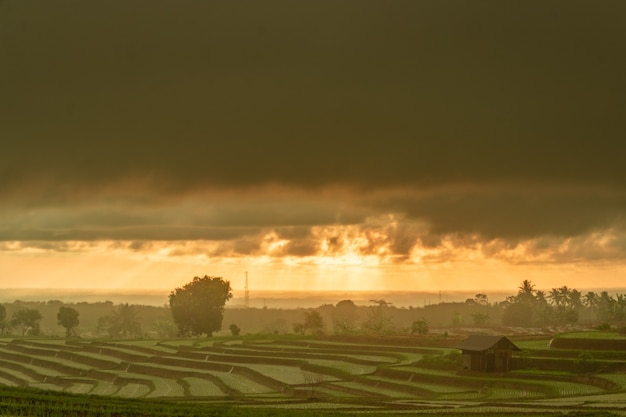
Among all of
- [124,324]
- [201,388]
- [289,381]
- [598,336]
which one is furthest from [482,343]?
[124,324]

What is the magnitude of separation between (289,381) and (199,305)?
228 feet

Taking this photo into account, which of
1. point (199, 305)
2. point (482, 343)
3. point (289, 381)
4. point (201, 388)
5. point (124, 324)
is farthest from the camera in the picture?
point (124, 324)

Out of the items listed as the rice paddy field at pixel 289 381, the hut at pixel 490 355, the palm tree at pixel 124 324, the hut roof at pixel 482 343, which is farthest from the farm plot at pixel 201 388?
the palm tree at pixel 124 324

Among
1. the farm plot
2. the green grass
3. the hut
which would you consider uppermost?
the green grass

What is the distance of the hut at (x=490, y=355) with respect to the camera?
6012 centimetres

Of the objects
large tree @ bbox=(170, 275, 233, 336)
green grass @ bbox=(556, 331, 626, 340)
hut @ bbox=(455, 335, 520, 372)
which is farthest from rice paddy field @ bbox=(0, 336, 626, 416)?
large tree @ bbox=(170, 275, 233, 336)

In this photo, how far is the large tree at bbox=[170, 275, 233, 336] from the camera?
432ft

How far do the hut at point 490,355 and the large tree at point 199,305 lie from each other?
77.2 m

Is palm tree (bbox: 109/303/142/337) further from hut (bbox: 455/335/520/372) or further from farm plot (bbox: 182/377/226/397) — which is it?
hut (bbox: 455/335/520/372)

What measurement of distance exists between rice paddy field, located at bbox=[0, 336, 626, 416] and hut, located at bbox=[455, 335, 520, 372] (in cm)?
133

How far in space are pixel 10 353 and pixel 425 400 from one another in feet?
234

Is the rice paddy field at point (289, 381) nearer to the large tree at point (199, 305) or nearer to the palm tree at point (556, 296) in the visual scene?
the large tree at point (199, 305)

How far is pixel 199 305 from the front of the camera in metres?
131

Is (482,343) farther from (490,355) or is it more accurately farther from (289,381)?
(289,381)
